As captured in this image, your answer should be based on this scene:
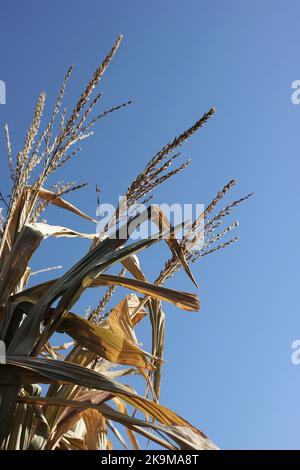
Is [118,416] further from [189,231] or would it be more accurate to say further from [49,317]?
[189,231]

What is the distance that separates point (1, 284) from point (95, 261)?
0.28m

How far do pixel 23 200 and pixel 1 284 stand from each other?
13.8 inches

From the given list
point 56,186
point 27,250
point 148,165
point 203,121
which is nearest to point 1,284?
point 27,250

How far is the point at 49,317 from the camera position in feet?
5.45

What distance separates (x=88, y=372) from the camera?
1376 millimetres

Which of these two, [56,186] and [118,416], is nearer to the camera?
[118,416]

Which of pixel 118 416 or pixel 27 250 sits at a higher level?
pixel 27 250
